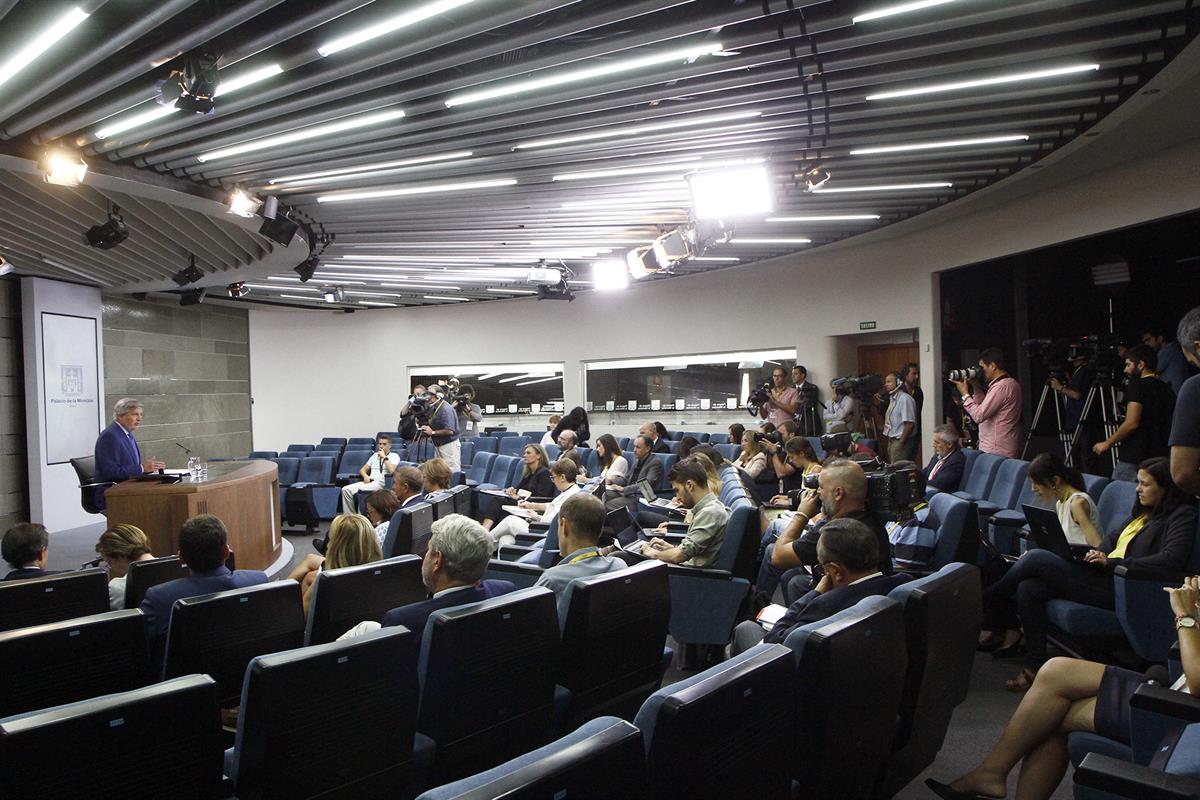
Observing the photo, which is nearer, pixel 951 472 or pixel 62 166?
pixel 62 166

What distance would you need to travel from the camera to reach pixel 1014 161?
20.2 ft

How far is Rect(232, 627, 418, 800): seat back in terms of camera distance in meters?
1.79

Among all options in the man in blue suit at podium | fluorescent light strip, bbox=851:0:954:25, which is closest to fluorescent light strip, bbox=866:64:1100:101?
fluorescent light strip, bbox=851:0:954:25

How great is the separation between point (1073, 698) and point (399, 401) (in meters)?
13.8

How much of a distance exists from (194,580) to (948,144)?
5432mm

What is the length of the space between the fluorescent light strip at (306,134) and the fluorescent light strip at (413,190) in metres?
1.19

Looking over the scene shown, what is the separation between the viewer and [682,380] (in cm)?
1250

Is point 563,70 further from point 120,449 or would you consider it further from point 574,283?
point 574,283

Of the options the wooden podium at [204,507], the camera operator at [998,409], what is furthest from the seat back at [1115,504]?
the wooden podium at [204,507]

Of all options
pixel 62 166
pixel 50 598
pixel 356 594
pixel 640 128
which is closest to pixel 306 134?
pixel 62 166

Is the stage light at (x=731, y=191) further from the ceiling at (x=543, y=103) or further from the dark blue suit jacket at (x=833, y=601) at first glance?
the dark blue suit jacket at (x=833, y=601)

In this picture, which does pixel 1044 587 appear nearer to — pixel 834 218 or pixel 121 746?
pixel 121 746

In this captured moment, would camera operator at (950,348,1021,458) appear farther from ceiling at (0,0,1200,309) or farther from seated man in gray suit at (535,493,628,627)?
seated man in gray suit at (535,493,628,627)

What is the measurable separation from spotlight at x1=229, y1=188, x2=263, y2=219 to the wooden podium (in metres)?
2.22
